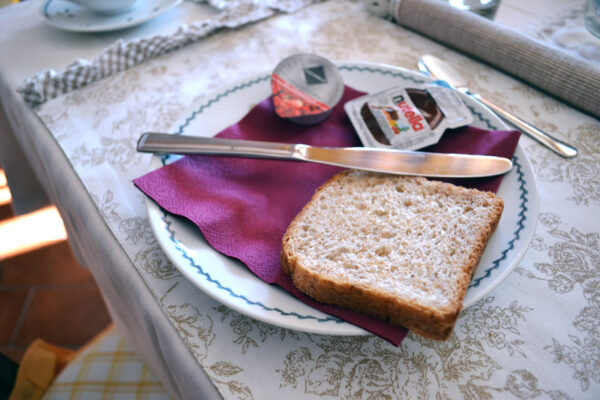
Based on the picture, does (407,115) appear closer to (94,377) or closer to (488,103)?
(488,103)

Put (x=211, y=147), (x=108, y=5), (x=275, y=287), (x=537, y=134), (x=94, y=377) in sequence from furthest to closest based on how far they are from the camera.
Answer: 1. (x=108, y=5)
2. (x=94, y=377)
3. (x=537, y=134)
4. (x=211, y=147)
5. (x=275, y=287)

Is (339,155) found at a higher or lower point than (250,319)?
higher

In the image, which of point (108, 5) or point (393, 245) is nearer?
point (393, 245)

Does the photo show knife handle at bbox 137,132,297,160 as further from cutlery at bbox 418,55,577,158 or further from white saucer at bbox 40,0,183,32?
white saucer at bbox 40,0,183,32

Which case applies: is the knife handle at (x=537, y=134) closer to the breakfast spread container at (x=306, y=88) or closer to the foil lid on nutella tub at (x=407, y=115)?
the foil lid on nutella tub at (x=407, y=115)

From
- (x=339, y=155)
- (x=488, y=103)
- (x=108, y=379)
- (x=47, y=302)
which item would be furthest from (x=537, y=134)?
(x=47, y=302)

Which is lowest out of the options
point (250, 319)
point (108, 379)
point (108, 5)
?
point (108, 379)

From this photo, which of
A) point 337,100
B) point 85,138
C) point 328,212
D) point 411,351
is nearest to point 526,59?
point 337,100

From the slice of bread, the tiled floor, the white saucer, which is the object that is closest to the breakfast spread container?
the slice of bread
